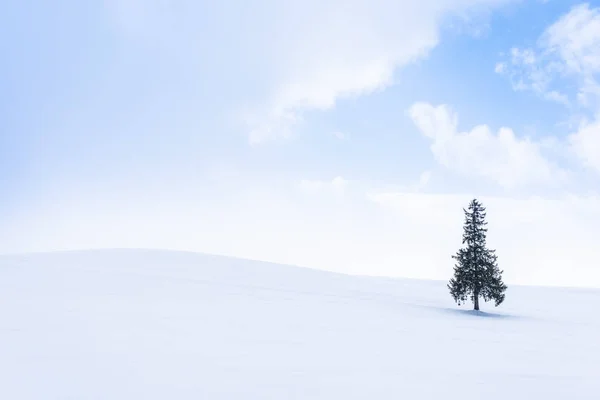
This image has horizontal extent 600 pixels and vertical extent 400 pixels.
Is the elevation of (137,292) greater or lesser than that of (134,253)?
lesser

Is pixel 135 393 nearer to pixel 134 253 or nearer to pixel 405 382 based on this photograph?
pixel 405 382

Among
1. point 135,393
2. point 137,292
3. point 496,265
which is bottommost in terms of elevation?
point 135,393

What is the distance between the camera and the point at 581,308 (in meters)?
35.0

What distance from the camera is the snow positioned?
32.2 ft

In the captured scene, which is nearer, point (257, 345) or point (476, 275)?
point (257, 345)

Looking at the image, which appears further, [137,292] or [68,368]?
[137,292]

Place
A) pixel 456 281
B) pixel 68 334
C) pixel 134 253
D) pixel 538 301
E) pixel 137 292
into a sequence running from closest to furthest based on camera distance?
pixel 68 334 < pixel 137 292 < pixel 456 281 < pixel 538 301 < pixel 134 253

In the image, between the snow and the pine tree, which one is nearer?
the snow

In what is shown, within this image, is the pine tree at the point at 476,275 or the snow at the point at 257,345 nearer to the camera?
the snow at the point at 257,345

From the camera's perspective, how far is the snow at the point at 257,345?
9.82 m

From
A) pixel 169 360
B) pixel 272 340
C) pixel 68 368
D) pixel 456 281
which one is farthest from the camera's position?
pixel 456 281

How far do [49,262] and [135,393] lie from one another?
2720 cm

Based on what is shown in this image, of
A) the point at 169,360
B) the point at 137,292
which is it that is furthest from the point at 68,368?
the point at 137,292

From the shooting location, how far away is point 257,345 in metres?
13.5
